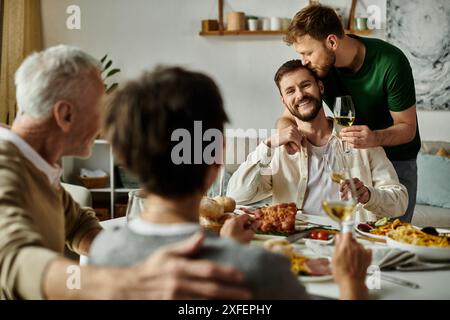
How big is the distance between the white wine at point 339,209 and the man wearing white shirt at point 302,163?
1.03 m

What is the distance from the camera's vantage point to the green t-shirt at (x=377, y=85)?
8.84ft

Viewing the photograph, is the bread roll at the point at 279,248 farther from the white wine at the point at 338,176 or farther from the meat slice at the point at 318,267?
the white wine at the point at 338,176

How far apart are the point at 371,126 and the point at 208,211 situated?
1396 mm

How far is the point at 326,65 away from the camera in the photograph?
264cm

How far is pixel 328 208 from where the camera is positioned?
139 centimetres

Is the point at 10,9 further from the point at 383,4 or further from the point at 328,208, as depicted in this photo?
the point at 328,208

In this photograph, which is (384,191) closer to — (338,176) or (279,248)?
(338,176)

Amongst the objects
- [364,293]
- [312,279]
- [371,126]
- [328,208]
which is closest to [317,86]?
[371,126]

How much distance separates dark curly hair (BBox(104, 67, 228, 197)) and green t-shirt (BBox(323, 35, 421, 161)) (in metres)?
1.89

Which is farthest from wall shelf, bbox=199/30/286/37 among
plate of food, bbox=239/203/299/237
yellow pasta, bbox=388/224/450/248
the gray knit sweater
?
the gray knit sweater

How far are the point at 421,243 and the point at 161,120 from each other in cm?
95

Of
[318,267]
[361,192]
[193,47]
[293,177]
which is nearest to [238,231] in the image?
[318,267]

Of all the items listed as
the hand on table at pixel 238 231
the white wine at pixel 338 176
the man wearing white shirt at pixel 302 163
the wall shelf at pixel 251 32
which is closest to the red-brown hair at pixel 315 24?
the man wearing white shirt at pixel 302 163

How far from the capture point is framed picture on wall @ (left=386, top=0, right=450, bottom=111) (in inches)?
183
